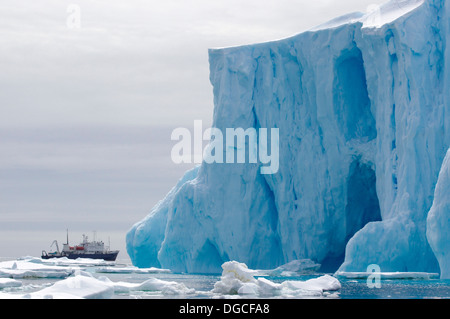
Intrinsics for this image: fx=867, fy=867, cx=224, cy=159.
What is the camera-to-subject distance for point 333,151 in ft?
110

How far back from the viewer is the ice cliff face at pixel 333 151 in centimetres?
2877

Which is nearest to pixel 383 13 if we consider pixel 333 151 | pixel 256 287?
pixel 333 151

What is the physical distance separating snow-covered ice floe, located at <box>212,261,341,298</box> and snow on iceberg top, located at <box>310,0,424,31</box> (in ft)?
40.0

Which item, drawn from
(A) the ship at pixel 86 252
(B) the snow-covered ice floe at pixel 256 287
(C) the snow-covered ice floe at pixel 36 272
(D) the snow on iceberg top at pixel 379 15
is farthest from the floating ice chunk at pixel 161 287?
(A) the ship at pixel 86 252

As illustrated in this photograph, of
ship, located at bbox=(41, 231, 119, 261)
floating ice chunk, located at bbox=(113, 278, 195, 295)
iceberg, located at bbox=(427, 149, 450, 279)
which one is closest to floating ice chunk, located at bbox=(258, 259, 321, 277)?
iceberg, located at bbox=(427, 149, 450, 279)

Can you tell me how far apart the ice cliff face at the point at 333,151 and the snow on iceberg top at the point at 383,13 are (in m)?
0.08

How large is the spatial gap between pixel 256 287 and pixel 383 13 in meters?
14.4

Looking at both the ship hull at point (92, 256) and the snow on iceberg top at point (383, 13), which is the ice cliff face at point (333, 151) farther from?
the ship hull at point (92, 256)

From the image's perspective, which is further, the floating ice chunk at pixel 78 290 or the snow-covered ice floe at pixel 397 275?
the snow-covered ice floe at pixel 397 275

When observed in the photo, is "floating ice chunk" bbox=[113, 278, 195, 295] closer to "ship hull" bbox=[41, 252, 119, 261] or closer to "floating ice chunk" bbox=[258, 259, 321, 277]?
"floating ice chunk" bbox=[258, 259, 321, 277]

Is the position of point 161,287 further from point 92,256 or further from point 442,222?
point 92,256

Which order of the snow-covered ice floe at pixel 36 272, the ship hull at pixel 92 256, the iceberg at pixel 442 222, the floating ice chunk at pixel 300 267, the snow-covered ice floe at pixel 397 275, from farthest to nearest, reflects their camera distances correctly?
the ship hull at pixel 92 256, the floating ice chunk at pixel 300 267, the snow-covered ice floe at pixel 36 272, the snow-covered ice floe at pixel 397 275, the iceberg at pixel 442 222
